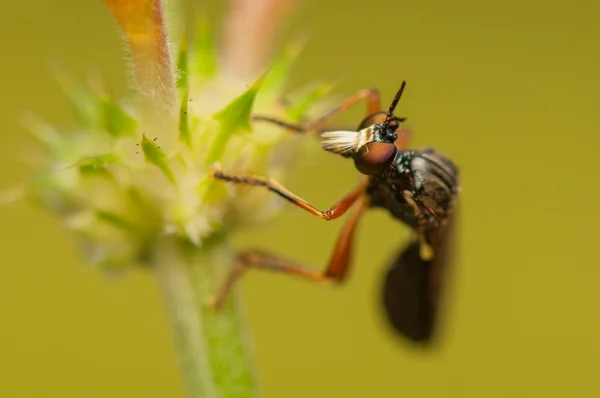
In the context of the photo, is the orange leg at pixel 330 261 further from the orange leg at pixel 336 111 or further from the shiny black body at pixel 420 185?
the orange leg at pixel 336 111

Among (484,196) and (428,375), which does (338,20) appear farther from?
(428,375)

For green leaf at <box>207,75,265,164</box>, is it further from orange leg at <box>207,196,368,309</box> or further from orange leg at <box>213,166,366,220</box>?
orange leg at <box>207,196,368,309</box>

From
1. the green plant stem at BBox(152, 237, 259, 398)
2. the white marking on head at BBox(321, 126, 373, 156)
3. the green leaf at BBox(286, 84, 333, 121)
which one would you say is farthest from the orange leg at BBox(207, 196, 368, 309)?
the green leaf at BBox(286, 84, 333, 121)

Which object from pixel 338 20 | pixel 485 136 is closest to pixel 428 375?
pixel 485 136

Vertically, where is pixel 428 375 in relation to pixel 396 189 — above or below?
above

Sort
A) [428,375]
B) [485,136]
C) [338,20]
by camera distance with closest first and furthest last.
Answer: [428,375] < [485,136] < [338,20]

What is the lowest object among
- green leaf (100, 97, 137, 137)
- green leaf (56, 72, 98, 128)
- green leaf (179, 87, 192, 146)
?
green leaf (179, 87, 192, 146)
